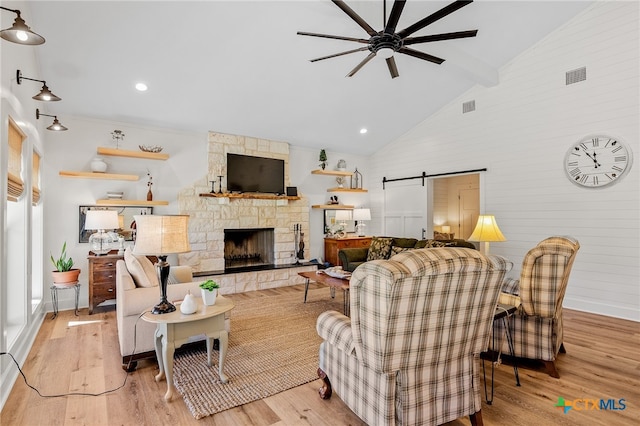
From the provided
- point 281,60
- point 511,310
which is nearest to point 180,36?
point 281,60

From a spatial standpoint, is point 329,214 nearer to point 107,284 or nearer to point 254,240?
point 254,240

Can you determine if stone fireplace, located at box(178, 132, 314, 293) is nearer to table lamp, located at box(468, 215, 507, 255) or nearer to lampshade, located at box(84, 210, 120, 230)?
lampshade, located at box(84, 210, 120, 230)

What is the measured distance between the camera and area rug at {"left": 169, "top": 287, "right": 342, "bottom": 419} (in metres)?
2.41

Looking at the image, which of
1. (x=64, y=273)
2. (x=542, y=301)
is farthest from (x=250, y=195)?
(x=542, y=301)

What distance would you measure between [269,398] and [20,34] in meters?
2.91

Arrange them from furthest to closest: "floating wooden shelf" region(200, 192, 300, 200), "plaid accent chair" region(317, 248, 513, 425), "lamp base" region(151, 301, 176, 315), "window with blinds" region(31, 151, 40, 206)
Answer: "floating wooden shelf" region(200, 192, 300, 200)
"window with blinds" region(31, 151, 40, 206)
"lamp base" region(151, 301, 176, 315)
"plaid accent chair" region(317, 248, 513, 425)

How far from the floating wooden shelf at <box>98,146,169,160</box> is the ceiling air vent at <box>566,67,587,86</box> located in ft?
19.5

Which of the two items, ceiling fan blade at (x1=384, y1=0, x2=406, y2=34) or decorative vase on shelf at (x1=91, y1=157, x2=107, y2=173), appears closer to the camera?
ceiling fan blade at (x1=384, y1=0, x2=406, y2=34)

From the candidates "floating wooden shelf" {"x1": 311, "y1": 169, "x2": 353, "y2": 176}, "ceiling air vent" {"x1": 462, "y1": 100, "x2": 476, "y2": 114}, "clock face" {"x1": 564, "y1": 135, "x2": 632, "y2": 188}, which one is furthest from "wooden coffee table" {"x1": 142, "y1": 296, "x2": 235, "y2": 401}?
"ceiling air vent" {"x1": 462, "y1": 100, "x2": 476, "y2": 114}

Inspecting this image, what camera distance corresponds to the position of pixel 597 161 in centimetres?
446

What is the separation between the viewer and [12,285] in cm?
336

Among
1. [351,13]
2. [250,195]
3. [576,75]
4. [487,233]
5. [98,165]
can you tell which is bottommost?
[487,233]

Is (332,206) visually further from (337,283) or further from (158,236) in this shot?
(158,236)

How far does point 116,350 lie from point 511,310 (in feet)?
11.8
